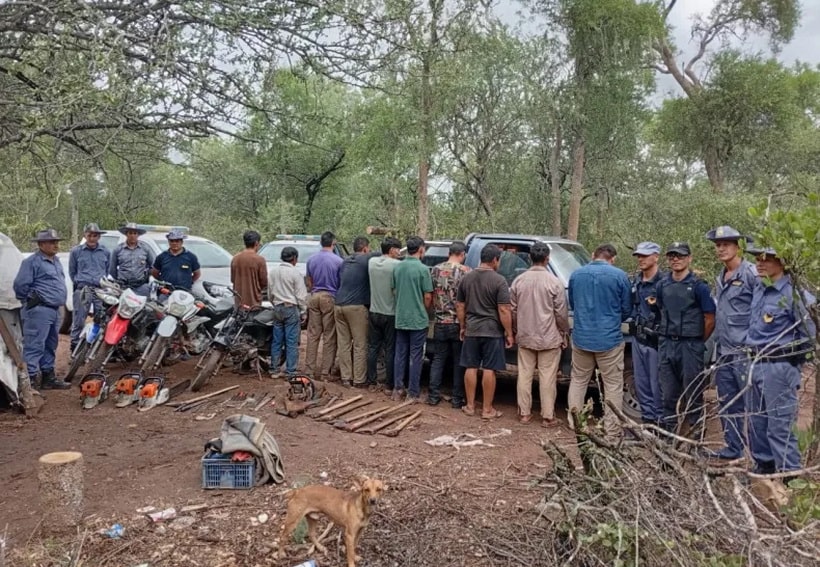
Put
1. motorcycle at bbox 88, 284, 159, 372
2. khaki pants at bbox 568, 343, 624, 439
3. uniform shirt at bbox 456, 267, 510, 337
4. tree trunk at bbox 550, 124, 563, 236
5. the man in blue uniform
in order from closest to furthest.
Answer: the man in blue uniform < khaki pants at bbox 568, 343, 624, 439 < uniform shirt at bbox 456, 267, 510, 337 < motorcycle at bbox 88, 284, 159, 372 < tree trunk at bbox 550, 124, 563, 236

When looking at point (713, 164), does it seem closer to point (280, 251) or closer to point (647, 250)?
point (280, 251)

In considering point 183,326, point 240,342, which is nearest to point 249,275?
point 240,342

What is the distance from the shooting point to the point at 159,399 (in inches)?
253

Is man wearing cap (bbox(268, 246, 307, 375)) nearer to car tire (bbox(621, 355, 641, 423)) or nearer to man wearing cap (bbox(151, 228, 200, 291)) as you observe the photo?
man wearing cap (bbox(151, 228, 200, 291))

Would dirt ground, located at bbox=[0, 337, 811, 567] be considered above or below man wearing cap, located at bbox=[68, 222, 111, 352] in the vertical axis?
below

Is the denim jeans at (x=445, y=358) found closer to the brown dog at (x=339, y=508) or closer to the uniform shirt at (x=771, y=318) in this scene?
the uniform shirt at (x=771, y=318)

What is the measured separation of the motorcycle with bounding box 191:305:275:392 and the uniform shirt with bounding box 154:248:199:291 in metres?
0.99

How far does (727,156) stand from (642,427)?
1792 cm

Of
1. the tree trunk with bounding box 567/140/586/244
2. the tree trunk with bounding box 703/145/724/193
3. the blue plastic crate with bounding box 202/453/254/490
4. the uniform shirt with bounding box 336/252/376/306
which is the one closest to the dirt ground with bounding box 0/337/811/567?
the blue plastic crate with bounding box 202/453/254/490

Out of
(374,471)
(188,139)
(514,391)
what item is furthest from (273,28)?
(514,391)

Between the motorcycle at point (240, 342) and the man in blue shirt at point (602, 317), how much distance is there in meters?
3.68

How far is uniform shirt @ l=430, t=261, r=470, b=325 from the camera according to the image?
6660 mm

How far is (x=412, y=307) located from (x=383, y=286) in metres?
0.52

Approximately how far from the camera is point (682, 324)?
512cm
